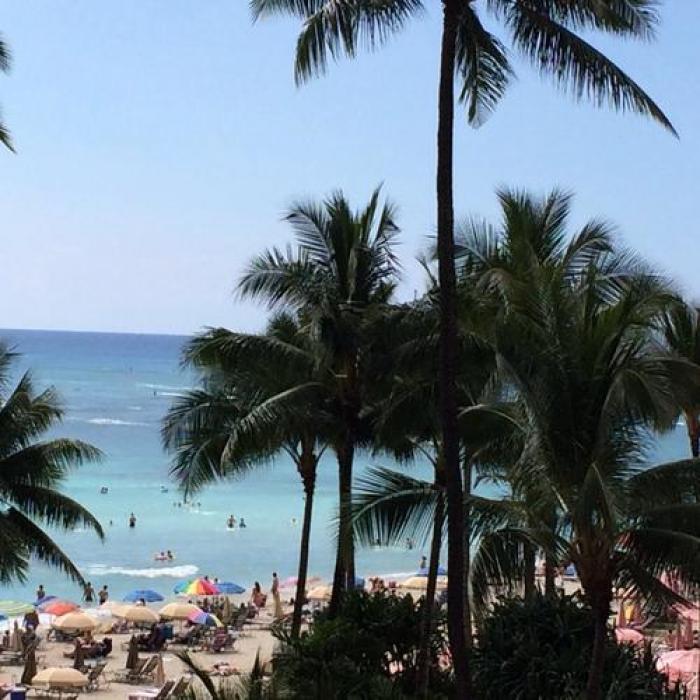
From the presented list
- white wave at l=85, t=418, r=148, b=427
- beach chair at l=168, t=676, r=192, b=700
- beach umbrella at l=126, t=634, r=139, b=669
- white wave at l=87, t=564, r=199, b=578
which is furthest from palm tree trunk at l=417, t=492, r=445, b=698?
white wave at l=85, t=418, r=148, b=427

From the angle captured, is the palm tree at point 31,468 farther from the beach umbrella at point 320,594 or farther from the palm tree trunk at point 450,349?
the beach umbrella at point 320,594

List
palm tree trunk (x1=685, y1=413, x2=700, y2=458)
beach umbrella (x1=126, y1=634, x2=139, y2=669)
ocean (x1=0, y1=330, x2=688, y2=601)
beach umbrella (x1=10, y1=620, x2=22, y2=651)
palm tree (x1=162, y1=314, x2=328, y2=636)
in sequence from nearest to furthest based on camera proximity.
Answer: palm tree (x1=162, y1=314, x2=328, y2=636), palm tree trunk (x1=685, y1=413, x2=700, y2=458), beach umbrella (x1=126, y1=634, x2=139, y2=669), beach umbrella (x1=10, y1=620, x2=22, y2=651), ocean (x1=0, y1=330, x2=688, y2=601)

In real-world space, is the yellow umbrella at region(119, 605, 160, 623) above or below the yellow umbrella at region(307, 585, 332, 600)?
below

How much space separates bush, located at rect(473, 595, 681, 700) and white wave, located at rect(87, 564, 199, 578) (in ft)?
98.0

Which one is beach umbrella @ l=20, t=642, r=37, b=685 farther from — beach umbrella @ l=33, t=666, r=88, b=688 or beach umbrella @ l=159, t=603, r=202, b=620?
beach umbrella @ l=159, t=603, r=202, b=620

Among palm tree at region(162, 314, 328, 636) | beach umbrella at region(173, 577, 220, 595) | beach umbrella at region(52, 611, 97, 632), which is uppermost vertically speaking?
palm tree at region(162, 314, 328, 636)

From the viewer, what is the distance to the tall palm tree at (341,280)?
16.2 meters

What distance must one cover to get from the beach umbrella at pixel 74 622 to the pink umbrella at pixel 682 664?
46.4ft

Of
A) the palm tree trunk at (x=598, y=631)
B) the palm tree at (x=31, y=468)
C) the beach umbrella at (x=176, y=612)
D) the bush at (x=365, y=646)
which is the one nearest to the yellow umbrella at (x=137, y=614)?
the beach umbrella at (x=176, y=612)

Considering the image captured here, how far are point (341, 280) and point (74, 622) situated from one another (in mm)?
15120

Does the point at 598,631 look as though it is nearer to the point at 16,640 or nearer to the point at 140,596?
the point at 16,640

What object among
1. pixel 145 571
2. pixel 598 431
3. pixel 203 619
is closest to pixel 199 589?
pixel 203 619

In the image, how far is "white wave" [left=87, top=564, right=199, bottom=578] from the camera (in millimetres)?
41938

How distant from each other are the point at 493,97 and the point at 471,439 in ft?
12.5
